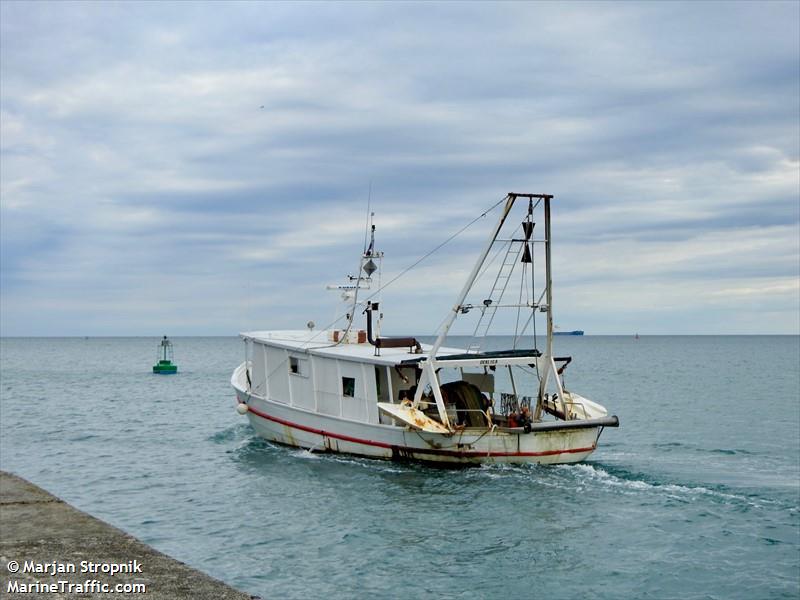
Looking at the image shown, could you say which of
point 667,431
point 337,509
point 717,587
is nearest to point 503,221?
point 337,509

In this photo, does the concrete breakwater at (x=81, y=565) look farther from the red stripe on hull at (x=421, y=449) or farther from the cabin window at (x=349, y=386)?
the cabin window at (x=349, y=386)

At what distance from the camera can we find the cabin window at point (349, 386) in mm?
25203

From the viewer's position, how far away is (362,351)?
26188mm

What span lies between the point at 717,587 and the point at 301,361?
16.0 meters

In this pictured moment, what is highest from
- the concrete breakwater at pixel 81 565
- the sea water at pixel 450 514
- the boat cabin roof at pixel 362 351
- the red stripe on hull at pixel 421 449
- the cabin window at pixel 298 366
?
the boat cabin roof at pixel 362 351

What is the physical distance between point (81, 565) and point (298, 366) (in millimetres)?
17570

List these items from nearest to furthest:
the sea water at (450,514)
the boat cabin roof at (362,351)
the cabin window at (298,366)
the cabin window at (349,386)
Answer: the sea water at (450,514) → the boat cabin roof at (362,351) → the cabin window at (349,386) → the cabin window at (298,366)

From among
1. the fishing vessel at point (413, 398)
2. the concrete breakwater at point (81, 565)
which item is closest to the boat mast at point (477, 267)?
the fishing vessel at point (413, 398)

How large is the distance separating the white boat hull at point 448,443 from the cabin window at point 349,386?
2.94ft

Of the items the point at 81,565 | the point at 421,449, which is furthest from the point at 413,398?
the point at 81,565

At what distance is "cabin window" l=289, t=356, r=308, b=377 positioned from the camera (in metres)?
26.7

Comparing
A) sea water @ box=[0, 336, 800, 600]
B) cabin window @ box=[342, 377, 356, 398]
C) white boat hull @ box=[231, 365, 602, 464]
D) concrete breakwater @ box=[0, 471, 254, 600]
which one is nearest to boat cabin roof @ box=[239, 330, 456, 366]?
cabin window @ box=[342, 377, 356, 398]

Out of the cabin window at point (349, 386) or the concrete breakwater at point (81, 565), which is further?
the cabin window at point (349, 386)

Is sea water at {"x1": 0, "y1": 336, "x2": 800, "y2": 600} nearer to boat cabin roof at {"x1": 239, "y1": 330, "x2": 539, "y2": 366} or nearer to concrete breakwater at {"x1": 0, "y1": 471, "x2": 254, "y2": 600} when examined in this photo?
boat cabin roof at {"x1": 239, "y1": 330, "x2": 539, "y2": 366}
